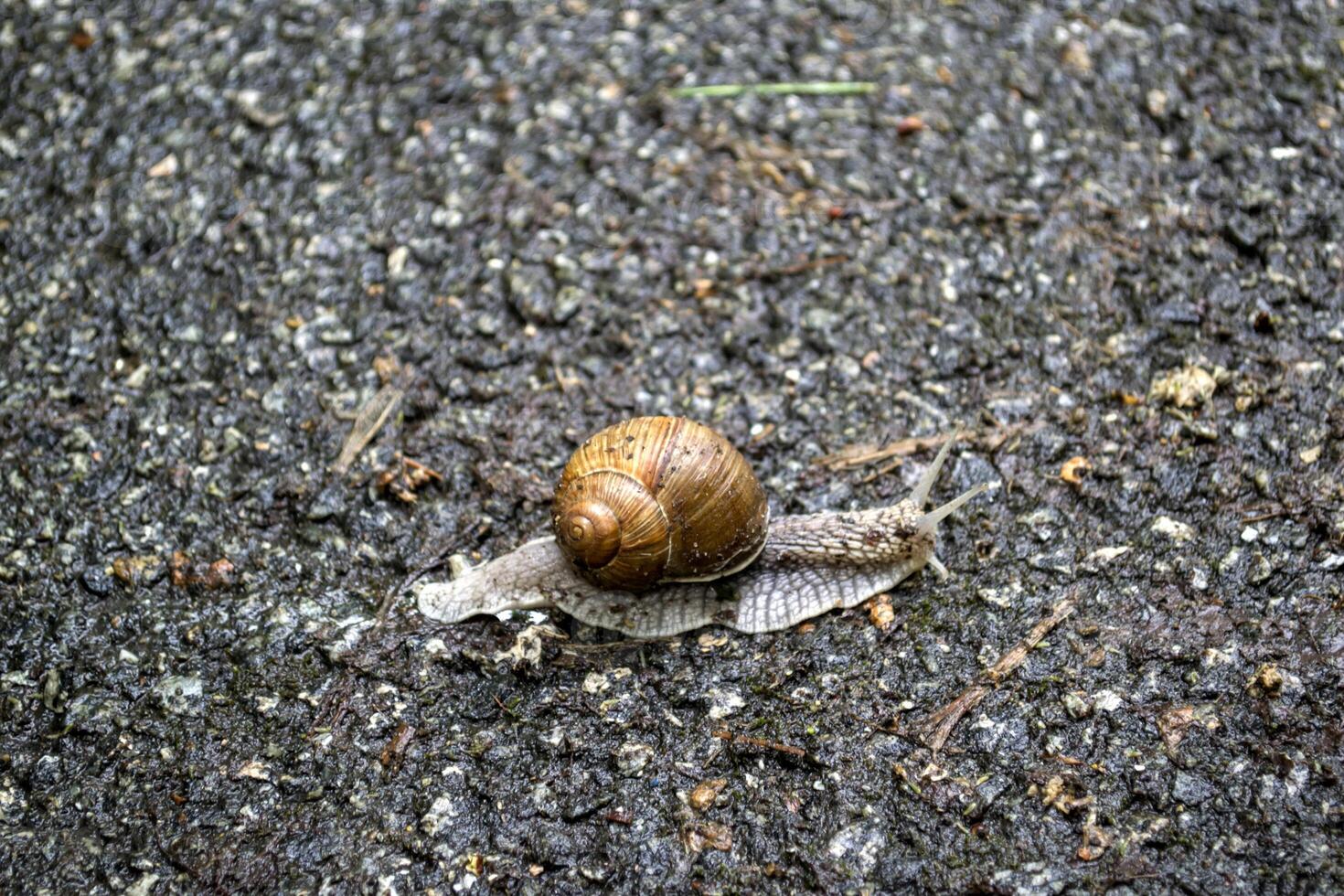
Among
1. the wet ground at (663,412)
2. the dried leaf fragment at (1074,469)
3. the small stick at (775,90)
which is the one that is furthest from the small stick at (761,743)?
the small stick at (775,90)

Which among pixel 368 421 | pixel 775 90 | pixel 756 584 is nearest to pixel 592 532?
pixel 756 584

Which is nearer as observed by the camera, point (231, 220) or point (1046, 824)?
point (1046, 824)

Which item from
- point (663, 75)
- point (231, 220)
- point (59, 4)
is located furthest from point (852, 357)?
point (59, 4)

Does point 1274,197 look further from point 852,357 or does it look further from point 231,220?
point 231,220

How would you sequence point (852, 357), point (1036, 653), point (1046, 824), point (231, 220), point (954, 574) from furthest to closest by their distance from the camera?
1. point (231, 220)
2. point (852, 357)
3. point (954, 574)
4. point (1036, 653)
5. point (1046, 824)

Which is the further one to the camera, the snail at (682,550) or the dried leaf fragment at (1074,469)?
the dried leaf fragment at (1074,469)

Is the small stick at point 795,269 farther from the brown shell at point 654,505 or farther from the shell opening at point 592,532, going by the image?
the shell opening at point 592,532
